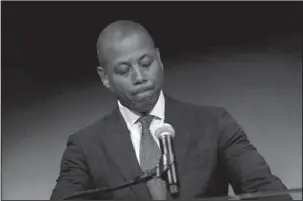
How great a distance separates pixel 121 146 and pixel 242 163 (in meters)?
0.56

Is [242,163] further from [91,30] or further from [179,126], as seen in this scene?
[91,30]

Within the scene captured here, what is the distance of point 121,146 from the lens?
2826mm

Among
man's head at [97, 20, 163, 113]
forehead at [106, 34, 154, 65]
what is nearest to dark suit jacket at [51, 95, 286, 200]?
man's head at [97, 20, 163, 113]

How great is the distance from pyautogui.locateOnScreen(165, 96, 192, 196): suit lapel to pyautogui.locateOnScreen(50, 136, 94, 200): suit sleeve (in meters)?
0.41

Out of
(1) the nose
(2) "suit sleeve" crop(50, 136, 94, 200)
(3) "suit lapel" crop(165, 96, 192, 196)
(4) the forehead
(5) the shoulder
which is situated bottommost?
(2) "suit sleeve" crop(50, 136, 94, 200)

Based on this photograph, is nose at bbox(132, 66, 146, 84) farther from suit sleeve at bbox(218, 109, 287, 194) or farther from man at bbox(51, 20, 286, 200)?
suit sleeve at bbox(218, 109, 287, 194)

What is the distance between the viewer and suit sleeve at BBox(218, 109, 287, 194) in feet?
9.04

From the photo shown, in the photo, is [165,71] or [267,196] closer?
[267,196]

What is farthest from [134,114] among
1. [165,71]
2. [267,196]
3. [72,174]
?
[267,196]

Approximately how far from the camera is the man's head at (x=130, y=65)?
2.77 m

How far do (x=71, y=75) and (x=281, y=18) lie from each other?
3.53 feet

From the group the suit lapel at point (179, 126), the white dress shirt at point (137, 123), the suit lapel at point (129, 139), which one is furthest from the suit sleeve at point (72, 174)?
the suit lapel at point (179, 126)

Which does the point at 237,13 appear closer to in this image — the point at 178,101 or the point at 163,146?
the point at 178,101

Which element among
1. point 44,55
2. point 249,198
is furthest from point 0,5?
point 249,198
